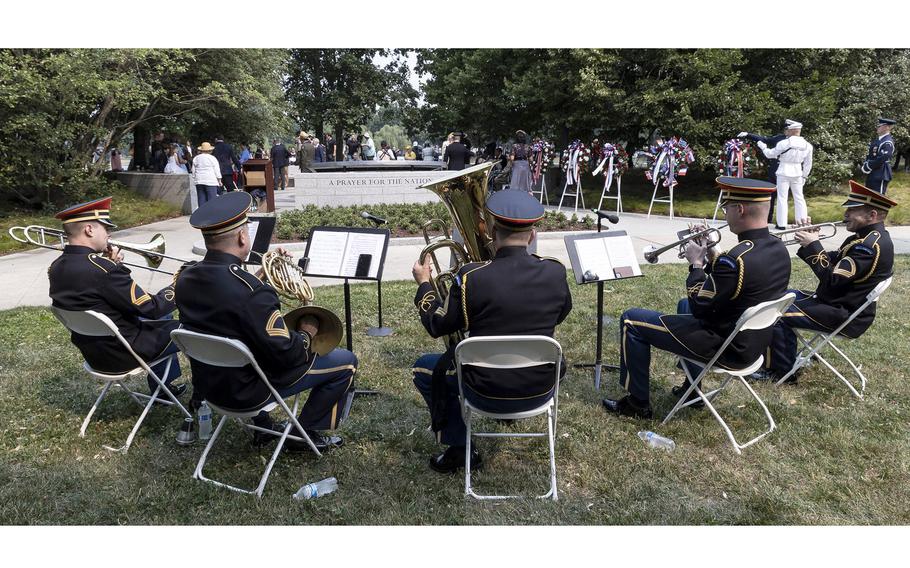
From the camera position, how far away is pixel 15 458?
411 centimetres

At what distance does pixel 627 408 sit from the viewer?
4.68 meters

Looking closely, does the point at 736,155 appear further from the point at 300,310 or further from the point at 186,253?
the point at 300,310

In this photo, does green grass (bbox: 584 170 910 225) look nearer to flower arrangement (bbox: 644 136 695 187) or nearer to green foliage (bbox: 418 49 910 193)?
green foliage (bbox: 418 49 910 193)

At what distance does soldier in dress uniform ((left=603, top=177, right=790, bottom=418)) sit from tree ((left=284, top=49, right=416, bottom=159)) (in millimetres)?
28063

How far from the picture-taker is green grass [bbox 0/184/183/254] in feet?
39.6

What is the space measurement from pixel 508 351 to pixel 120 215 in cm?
1456

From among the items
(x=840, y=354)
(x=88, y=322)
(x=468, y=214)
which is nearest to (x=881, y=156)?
(x=840, y=354)

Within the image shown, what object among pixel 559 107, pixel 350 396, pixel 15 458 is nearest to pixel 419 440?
pixel 350 396

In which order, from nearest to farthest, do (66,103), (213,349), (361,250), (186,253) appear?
1. (213,349)
2. (361,250)
3. (186,253)
4. (66,103)

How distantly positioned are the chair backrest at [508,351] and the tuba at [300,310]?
1027 millimetres

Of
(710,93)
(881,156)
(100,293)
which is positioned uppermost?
(710,93)

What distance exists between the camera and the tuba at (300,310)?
155 inches

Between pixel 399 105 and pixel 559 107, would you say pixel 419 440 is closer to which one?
pixel 559 107

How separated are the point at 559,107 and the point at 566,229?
9.05 metres
